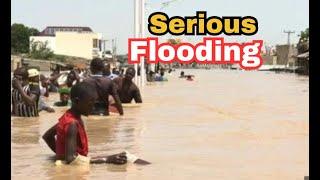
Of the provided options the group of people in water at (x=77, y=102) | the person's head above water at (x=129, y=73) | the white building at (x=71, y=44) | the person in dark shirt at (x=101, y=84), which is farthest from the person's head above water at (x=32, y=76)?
the white building at (x=71, y=44)

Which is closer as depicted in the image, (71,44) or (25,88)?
(25,88)

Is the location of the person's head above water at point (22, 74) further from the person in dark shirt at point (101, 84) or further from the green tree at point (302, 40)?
the green tree at point (302, 40)

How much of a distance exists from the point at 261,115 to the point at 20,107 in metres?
6.18

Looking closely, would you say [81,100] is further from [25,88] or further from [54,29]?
[54,29]

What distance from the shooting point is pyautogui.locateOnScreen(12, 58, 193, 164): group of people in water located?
7957 millimetres

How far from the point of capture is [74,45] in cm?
11675

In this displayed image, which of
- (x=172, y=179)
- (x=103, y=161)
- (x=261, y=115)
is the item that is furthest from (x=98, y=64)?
(x=261, y=115)

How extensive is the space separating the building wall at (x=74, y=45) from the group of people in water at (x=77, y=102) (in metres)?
89.2

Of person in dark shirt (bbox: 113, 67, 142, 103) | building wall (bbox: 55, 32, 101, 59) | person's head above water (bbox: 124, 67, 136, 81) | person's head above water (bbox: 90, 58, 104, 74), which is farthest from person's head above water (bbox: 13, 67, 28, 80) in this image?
building wall (bbox: 55, 32, 101, 59)

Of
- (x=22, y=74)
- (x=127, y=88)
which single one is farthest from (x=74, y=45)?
(x=22, y=74)

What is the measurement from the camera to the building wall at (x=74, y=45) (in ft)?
379

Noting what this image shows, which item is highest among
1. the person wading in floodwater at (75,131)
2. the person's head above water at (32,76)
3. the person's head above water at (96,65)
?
the person's head above water at (96,65)

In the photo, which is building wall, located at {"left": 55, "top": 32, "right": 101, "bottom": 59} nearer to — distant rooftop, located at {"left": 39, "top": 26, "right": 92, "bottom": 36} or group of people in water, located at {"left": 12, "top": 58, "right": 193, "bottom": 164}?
distant rooftop, located at {"left": 39, "top": 26, "right": 92, "bottom": 36}

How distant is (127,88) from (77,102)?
11.6m
